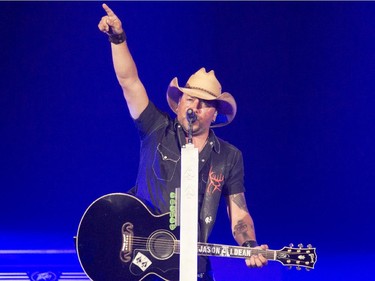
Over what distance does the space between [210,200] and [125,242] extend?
1.68 feet

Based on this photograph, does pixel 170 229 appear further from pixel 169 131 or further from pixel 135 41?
pixel 135 41

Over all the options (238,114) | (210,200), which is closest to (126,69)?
(210,200)

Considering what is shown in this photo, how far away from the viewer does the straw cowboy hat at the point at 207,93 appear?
14.5 ft

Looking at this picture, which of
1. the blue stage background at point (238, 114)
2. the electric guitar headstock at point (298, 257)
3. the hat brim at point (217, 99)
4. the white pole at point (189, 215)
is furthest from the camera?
the blue stage background at point (238, 114)

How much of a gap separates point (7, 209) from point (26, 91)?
97 centimetres

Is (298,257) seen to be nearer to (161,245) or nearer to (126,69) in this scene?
(161,245)

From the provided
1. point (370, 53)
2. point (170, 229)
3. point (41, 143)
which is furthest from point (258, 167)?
point (170, 229)

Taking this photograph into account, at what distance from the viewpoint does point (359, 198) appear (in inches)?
265

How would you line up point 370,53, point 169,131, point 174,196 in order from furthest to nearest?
1. point 370,53
2. point 169,131
3. point 174,196

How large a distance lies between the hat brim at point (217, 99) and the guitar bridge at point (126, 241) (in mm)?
772

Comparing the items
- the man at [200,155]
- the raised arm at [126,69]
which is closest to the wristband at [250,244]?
the man at [200,155]

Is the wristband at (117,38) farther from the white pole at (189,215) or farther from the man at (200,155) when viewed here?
the white pole at (189,215)

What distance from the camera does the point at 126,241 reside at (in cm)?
415

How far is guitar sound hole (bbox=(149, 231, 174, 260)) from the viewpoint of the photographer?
414 cm
